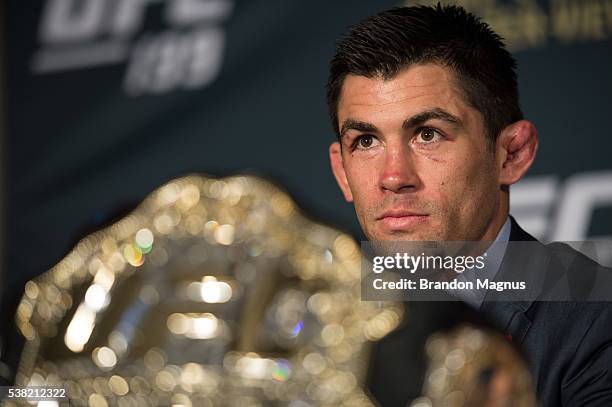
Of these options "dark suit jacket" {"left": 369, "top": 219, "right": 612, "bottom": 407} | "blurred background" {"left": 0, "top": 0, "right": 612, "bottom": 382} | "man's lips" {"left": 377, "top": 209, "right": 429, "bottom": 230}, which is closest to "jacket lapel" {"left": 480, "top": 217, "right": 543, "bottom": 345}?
"dark suit jacket" {"left": 369, "top": 219, "right": 612, "bottom": 407}

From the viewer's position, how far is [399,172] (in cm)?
86

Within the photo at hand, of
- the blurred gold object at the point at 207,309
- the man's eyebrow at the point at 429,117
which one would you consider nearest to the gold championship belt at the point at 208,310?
the blurred gold object at the point at 207,309

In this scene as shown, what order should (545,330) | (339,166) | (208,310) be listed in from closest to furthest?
(545,330) → (339,166) → (208,310)

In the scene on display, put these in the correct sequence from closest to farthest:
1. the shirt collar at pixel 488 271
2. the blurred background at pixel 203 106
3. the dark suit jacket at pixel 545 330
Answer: the dark suit jacket at pixel 545 330
the shirt collar at pixel 488 271
the blurred background at pixel 203 106

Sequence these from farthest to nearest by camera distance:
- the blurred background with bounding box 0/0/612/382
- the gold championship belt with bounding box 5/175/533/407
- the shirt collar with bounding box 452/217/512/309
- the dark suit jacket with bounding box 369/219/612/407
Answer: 1. the blurred background with bounding box 0/0/612/382
2. the gold championship belt with bounding box 5/175/533/407
3. the shirt collar with bounding box 452/217/512/309
4. the dark suit jacket with bounding box 369/219/612/407

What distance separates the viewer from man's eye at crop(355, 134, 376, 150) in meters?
0.89

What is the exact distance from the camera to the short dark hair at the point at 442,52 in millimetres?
874

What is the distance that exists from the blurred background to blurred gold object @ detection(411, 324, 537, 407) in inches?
12.1

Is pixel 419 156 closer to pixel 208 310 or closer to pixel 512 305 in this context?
pixel 512 305

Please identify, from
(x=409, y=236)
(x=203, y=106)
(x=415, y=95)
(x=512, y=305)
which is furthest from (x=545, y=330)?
(x=203, y=106)

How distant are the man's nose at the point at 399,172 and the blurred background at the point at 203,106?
36 cm

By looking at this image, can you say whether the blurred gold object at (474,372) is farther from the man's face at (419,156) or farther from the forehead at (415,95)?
the forehead at (415,95)

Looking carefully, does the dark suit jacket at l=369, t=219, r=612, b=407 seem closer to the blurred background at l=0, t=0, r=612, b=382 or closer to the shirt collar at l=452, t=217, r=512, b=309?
the shirt collar at l=452, t=217, r=512, b=309

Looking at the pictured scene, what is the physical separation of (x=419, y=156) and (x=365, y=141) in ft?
0.20
